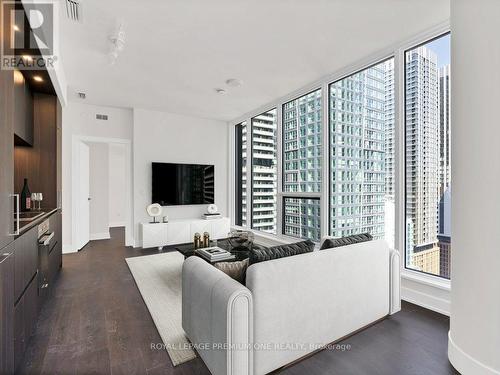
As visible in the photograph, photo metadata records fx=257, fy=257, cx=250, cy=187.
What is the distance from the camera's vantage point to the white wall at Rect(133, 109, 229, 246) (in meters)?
5.18

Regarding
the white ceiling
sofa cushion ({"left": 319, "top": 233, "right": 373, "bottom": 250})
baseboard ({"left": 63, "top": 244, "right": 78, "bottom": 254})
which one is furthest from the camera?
baseboard ({"left": 63, "top": 244, "right": 78, "bottom": 254})

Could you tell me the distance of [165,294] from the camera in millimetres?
2848

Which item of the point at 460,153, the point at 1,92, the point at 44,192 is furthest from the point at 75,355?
the point at 460,153

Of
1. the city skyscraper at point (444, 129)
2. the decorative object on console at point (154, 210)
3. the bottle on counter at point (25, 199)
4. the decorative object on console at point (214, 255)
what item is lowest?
the decorative object on console at point (214, 255)

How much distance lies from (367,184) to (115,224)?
7199 millimetres

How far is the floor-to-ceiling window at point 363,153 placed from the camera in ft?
10.2

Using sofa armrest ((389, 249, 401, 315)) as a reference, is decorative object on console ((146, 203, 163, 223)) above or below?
above

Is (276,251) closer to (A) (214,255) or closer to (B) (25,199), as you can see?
(A) (214,255)

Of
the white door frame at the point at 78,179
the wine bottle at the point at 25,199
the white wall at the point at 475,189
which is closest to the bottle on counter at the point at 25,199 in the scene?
the wine bottle at the point at 25,199

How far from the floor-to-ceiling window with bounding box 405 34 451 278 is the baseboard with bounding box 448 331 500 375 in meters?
0.95

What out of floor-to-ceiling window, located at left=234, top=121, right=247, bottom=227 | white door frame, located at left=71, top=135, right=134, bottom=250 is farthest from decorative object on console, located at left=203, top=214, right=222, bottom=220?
white door frame, located at left=71, top=135, right=134, bottom=250

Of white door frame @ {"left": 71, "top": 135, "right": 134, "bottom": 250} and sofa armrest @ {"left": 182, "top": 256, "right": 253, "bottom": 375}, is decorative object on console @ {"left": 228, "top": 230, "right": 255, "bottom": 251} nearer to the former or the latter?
sofa armrest @ {"left": 182, "top": 256, "right": 253, "bottom": 375}

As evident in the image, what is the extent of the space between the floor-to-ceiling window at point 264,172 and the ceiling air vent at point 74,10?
3348 millimetres

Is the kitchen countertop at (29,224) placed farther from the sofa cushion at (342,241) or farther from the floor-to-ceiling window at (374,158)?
the floor-to-ceiling window at (374,158)
